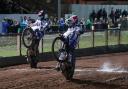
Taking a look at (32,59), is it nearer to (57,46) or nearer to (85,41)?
(57,46)

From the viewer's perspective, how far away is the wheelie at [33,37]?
18.8 meters

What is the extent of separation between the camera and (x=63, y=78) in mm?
15938

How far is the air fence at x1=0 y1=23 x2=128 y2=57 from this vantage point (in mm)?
21784

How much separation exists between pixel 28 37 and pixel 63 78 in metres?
3.41

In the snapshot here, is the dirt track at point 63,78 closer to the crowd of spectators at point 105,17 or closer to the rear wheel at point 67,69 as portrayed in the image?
the rear wheel at point 67,69

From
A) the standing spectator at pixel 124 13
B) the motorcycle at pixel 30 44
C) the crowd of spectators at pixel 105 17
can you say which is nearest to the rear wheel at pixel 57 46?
the motorcycle at pixel 30 44

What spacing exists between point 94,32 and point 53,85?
12890 millimetres

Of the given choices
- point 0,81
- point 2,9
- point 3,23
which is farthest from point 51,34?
point 2,9

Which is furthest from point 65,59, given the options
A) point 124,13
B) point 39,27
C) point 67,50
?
point 124,13

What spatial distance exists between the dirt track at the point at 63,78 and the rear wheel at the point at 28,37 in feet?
3.05

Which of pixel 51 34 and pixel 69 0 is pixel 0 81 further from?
pixel 69 0

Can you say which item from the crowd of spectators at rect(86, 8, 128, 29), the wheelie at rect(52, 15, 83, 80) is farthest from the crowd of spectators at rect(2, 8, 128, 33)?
the wheelie at rect(52, 15, 83, 80)

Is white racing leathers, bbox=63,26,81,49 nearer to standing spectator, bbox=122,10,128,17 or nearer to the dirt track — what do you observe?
the dirt track

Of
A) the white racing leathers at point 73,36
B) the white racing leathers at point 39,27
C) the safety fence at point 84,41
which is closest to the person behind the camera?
the white racing leathers at point 73,36
